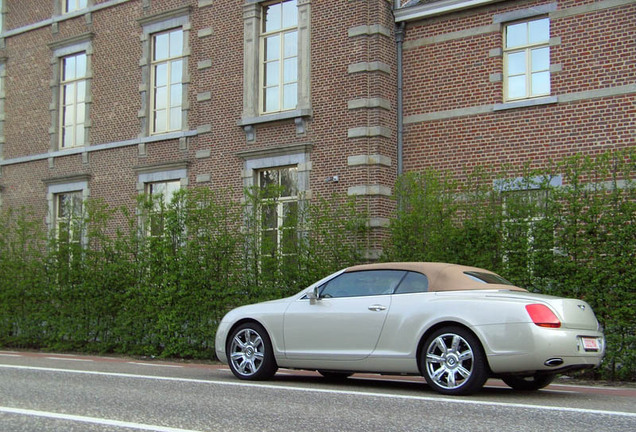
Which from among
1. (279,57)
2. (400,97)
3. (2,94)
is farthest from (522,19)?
(2,94)

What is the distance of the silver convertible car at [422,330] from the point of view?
9016 millimetres

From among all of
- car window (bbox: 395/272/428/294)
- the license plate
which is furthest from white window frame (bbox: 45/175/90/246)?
the license plate

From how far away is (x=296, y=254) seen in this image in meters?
15.7

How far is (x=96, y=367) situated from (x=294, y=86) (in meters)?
8.65

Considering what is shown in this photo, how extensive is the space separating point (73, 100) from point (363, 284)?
52.5 ft

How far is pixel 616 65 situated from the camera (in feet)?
52.5

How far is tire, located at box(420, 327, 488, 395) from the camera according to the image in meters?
9.03

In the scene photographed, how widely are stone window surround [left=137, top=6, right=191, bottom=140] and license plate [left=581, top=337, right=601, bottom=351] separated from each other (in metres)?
13.7

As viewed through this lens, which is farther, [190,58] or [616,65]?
[190,58]

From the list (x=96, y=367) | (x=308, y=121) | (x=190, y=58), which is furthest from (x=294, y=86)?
(x=96, y=367)

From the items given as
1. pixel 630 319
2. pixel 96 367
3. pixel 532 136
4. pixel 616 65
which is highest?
pixel 616 65

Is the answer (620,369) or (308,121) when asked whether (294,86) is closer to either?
(308,121)

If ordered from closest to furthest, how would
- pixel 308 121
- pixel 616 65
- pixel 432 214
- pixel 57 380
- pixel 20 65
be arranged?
pixel 57 380 < pixel 432 214 < pixel 616 65 < pixel 308 121 < pixel 20 65

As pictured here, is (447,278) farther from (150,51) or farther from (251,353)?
(150,51)
